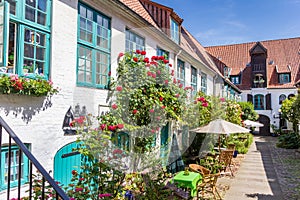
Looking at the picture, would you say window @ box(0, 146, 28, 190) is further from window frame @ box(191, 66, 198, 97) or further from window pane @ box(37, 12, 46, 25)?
window frame @ box(191, 66, 198, 97)

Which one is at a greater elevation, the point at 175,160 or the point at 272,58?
the point at 272,58

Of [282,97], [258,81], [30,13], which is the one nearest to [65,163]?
[30,13]

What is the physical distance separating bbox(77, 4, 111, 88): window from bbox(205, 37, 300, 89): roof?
95.6 feet

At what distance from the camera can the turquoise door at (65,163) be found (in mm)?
5051

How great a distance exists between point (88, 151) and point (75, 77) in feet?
5.50

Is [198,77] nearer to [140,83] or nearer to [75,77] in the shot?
[140,83]

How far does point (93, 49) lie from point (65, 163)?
280 cm

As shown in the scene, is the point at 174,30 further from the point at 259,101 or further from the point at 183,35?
the point at 259,101

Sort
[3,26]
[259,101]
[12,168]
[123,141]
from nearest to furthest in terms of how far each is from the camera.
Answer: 1. [3,26]
2. [12,168]
3. [123,141]
4. [259,101]

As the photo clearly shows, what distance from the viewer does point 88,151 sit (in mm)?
5289

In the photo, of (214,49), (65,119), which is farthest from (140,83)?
(214,49)

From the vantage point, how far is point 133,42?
802cm

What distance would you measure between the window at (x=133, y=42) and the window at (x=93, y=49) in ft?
3.60

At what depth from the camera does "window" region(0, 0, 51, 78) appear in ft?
13.7
